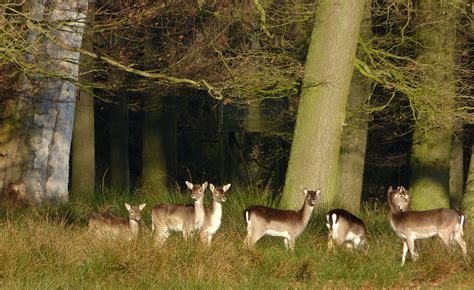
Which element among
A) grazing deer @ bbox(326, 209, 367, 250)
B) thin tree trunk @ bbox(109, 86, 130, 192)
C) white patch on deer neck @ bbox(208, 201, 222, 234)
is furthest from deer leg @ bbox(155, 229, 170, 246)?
thin tree trunk @ bbox(109, 86, 130, 192)

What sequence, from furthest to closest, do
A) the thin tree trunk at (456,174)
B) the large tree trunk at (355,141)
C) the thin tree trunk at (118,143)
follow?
the thin tree trunk at (118,143) < the thin tree trunk at (456,174) < the large tree trunk at (355,141)

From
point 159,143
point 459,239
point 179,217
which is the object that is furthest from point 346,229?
point 159,143

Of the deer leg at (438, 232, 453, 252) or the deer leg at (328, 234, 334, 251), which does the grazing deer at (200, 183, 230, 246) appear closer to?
the deer leg at (328, 234, 334, 251)

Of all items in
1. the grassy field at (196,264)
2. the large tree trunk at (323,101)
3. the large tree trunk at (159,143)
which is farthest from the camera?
the large tree trunk at (159,143)

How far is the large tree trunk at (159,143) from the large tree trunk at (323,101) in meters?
10.1

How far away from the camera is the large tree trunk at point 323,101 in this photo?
1988 centimetres

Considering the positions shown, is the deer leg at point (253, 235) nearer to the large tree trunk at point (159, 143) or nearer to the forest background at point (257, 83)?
the forest background at point (257, 83)

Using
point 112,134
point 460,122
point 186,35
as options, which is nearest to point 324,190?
point 460,122

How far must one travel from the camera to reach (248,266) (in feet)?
49.2

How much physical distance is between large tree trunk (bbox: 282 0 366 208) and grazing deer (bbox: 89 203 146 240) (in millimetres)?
2857

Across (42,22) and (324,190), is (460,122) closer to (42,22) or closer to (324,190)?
(324,190)

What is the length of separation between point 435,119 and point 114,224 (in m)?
6.65

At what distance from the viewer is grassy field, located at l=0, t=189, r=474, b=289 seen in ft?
46.3

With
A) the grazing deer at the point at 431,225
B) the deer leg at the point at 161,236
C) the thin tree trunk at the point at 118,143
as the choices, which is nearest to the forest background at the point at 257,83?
the thin tree trunk at the point at 118,143
